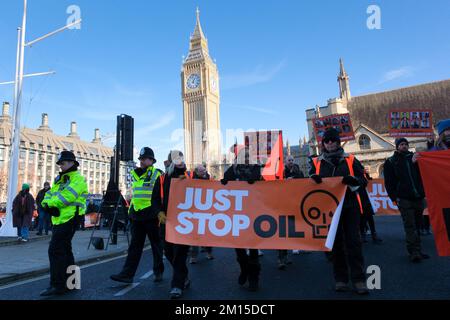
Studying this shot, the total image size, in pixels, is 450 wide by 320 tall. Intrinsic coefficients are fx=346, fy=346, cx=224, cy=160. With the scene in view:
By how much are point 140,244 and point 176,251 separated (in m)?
0.83

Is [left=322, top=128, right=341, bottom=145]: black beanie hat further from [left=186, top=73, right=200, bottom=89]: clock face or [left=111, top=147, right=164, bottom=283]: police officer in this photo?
[left=186, top=73, right=200, bottom=89]: clock face

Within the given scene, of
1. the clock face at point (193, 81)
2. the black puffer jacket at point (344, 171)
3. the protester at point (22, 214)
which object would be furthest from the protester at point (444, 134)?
the clock face at point (193, 81)

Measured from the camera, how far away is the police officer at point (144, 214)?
4.93 meters

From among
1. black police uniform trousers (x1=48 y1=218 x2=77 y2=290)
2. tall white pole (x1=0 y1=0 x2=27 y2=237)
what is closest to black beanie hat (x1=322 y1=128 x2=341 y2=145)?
black police uniform trousers (x1=48 y1=218 x2=77 y2=290)

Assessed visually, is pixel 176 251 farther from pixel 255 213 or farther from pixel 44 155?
pixel 44 155

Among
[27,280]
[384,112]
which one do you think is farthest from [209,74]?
[27,280]

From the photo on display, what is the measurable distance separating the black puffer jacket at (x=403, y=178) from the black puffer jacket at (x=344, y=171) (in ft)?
6.40

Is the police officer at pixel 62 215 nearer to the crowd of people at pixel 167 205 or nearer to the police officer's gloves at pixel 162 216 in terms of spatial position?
the crowd of people at pixel 167 205

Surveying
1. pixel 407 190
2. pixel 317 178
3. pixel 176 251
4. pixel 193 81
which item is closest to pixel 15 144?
pixel 176 251

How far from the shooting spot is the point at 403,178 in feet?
20.0

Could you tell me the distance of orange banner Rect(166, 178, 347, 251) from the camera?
4.41m

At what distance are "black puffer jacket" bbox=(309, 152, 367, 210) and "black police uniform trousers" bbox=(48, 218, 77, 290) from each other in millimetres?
3523
